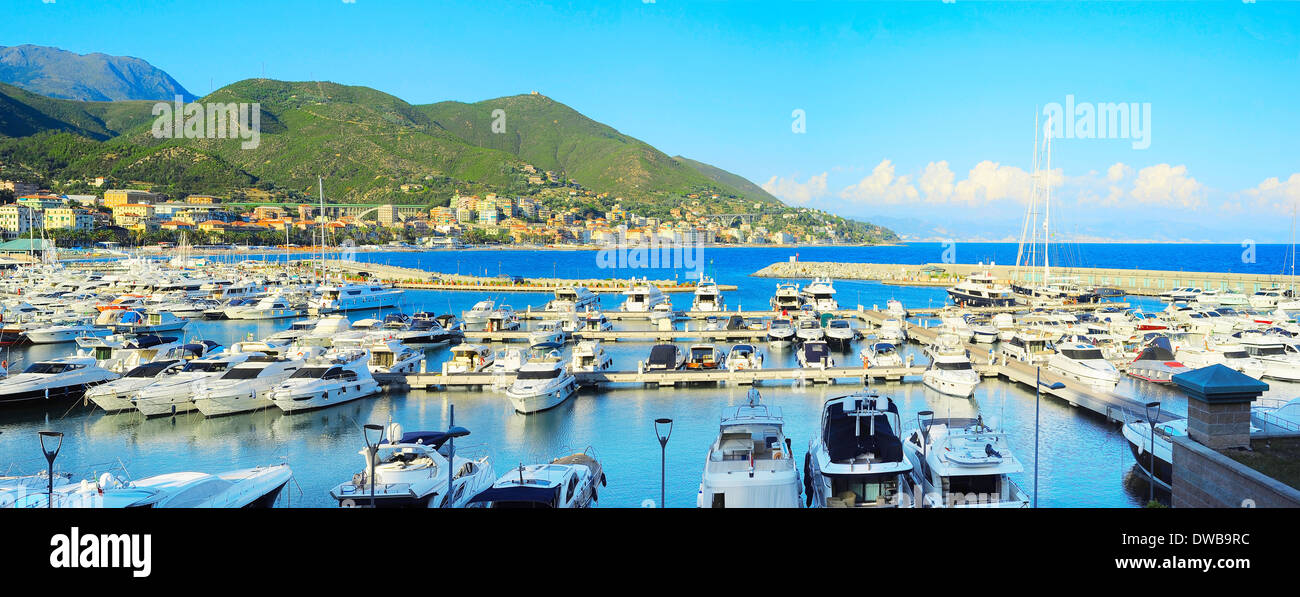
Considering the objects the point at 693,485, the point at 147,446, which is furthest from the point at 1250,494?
the point at 147,446

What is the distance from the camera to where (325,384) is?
16953mm

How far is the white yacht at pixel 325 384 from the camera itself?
16.4 metres

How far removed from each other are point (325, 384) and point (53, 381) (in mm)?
6463

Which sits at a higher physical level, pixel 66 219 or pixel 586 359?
pixel 66 219

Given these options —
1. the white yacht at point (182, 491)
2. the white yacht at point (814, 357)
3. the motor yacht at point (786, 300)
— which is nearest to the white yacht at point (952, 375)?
the white yacht at point (814, 357)

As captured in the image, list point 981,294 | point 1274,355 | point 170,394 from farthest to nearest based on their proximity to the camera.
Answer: point 981,294
point 1274,355
point 170,394

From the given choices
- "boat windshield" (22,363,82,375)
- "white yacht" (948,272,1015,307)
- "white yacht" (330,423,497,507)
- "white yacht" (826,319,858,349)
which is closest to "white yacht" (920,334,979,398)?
"white yacht" (826,319,858,349)

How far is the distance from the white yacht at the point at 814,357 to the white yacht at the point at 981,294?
20.5 meters

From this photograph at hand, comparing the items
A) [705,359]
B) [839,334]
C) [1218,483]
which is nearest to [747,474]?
[1218,483]

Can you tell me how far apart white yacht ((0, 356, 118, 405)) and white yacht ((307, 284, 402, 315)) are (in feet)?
60.7

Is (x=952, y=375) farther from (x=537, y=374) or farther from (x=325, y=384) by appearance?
(x=325, y=384)
